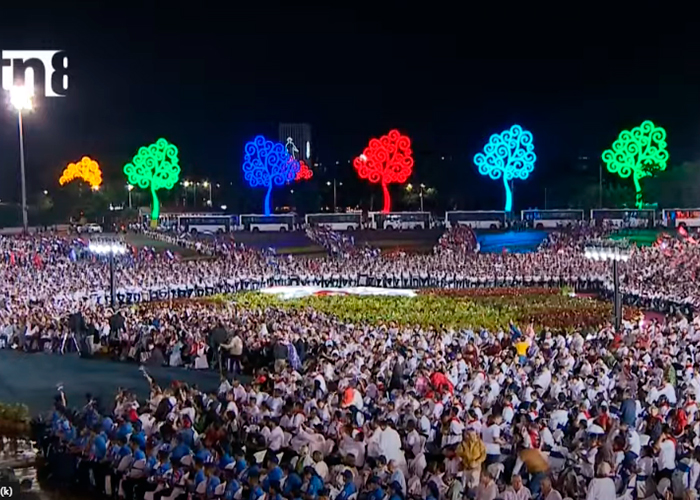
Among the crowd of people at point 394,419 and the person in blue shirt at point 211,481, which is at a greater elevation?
the crowd of people at point 394,419

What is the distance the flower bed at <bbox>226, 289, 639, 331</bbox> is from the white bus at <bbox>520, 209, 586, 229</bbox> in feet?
109

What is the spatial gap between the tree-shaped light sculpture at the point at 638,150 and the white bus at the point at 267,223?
24328 millimetres

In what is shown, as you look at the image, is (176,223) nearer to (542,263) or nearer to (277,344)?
(542,263)

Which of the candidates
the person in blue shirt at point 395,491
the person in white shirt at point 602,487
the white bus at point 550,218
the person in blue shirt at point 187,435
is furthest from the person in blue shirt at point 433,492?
the white bus at point 550,218

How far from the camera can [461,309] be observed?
110ft

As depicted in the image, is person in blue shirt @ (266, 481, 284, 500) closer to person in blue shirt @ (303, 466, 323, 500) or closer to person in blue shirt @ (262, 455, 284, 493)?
person in blue shirt @ (262, 455, 284, 493)

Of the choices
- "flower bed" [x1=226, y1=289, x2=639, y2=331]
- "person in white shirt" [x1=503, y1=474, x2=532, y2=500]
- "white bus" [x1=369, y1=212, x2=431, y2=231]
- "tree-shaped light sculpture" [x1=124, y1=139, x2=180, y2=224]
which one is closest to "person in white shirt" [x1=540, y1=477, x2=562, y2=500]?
"person in white shirt" [x1=503, y1=474, x2=532, y2=500]

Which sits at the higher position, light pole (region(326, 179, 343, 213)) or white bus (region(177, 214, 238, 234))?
light pole (region(326, 179, 343, 213))

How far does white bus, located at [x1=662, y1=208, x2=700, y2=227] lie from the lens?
6938 centimetres

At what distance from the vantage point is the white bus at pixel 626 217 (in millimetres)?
69938

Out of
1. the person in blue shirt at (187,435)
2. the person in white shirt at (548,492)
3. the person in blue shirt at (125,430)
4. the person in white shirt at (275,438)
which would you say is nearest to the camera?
the person in white shirt at (548,492)

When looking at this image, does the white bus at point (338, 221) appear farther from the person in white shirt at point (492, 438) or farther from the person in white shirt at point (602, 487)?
the person in white shirt at point (602, 487)

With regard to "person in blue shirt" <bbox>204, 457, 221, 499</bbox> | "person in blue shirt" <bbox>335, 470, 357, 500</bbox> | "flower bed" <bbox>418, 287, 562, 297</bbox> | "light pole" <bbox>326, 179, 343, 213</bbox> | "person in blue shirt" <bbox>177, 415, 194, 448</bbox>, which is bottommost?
"person in blue shirt" <bbox>204, 457, 221, 499</bbox>

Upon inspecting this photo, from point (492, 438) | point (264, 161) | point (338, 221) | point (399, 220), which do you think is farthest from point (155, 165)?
point (492, 438)
